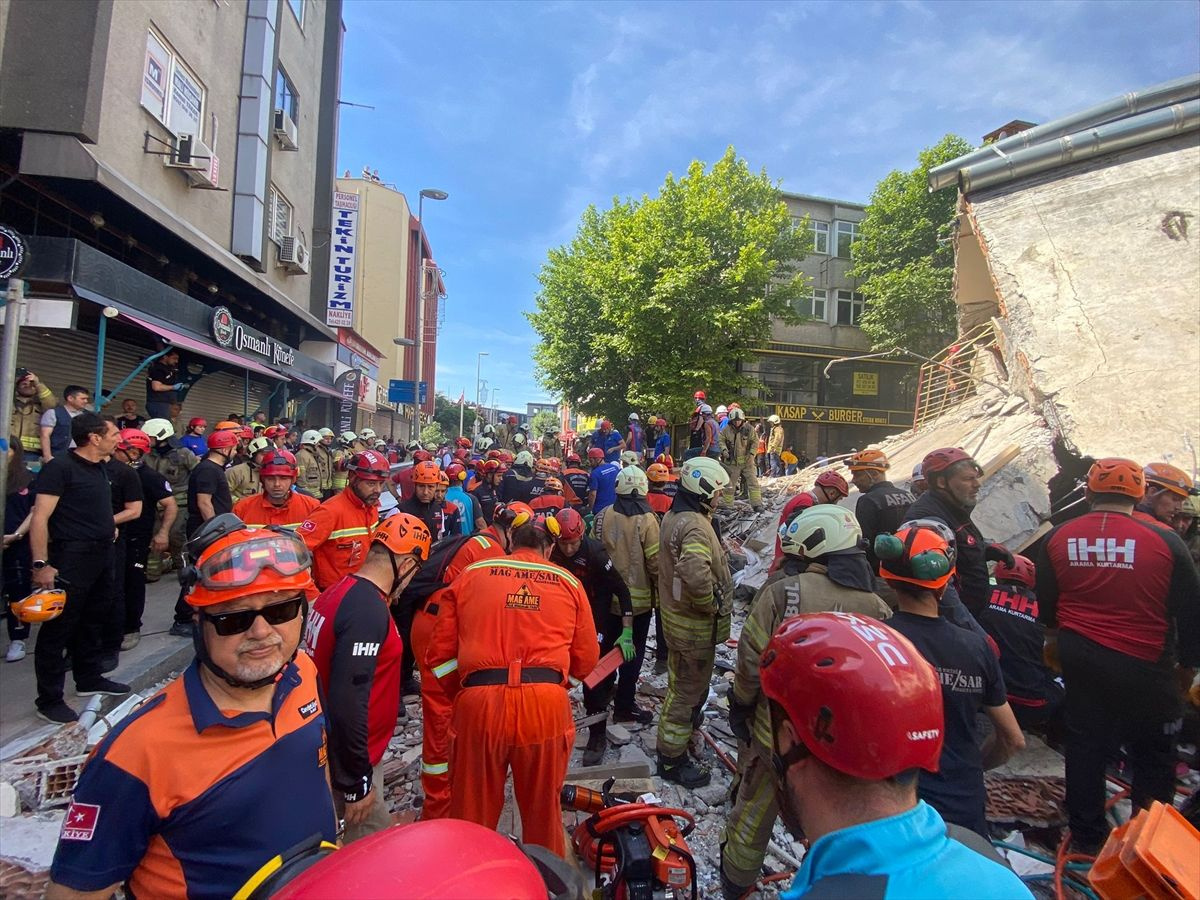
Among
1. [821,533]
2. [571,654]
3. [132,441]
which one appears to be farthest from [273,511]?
[821,533]

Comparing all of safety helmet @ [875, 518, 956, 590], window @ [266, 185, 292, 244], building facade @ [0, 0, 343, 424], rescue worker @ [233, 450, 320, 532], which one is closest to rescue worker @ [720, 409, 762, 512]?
rescue worker @ [233, 450, 320, 532]

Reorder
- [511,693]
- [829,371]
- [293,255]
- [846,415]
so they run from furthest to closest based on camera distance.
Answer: [829,371], [846,415], [293,255], [511,693]

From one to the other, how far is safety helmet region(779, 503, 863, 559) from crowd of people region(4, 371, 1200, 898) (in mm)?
19

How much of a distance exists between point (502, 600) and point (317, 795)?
1261 millimetres

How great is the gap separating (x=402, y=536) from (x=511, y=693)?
91 centimetres

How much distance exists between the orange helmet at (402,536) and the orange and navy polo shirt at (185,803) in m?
1.20

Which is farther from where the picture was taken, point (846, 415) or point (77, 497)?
point (846, 415)

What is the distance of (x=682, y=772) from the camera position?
4234mm

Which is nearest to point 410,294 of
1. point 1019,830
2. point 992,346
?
point 992,346

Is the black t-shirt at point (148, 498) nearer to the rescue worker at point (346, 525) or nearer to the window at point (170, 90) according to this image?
the rescue worker at point (346, 525)

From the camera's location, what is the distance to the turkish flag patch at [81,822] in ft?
4.74

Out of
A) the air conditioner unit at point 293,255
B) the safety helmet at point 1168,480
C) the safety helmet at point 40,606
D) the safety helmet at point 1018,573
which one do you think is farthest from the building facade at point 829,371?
the safety helmet at point 40,606

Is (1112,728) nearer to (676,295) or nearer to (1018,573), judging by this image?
(1018,573)

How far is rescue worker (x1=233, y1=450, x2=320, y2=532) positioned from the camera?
5121mm
